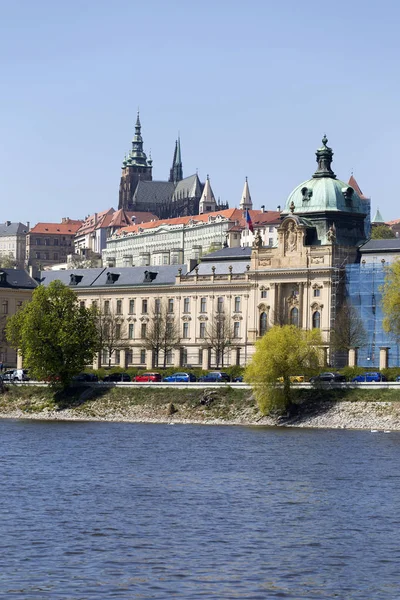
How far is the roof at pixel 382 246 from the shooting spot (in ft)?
489

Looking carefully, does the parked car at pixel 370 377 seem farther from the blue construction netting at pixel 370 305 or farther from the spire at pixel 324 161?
the spire at pixel 324 161

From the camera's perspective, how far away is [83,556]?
156 feet

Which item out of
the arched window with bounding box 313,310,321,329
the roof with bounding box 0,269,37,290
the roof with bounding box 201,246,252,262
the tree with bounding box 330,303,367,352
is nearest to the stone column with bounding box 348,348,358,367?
the tree with bounding box 330,303,367,352

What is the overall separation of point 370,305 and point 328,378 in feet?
102

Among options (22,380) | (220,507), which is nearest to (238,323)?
(22,380)

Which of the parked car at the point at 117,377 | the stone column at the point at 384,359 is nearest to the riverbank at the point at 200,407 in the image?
the parked car at the point at 117,377

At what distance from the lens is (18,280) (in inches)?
7151

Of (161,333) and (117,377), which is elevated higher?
(161,333)

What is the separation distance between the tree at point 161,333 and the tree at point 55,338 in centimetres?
2377

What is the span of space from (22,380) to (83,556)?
300ft

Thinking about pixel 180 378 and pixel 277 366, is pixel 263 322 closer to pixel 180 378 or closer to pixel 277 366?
pixel 180 378

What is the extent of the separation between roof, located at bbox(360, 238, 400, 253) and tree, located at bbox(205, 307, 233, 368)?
58.3 ft

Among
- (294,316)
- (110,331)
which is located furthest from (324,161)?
(110,331)

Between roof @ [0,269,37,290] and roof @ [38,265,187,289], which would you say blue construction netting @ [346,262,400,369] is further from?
roof @ [0,269,37,290]
